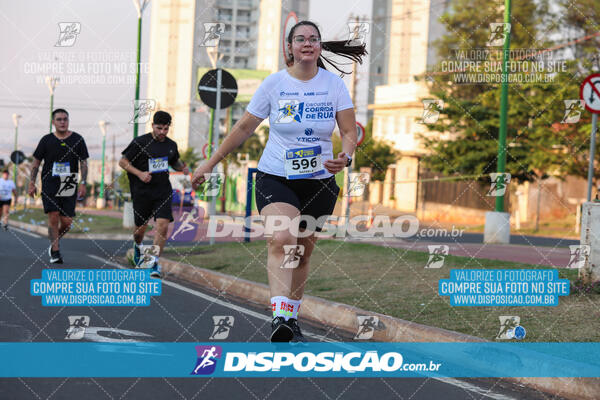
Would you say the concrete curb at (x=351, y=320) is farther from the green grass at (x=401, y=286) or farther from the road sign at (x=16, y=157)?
the road sign at (x=16, y=157)

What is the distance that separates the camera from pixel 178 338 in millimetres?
5793

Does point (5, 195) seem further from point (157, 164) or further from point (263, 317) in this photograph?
point (263, 317)

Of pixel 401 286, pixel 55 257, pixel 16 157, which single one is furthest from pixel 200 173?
pixel 16 157

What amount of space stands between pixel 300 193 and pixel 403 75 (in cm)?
8884

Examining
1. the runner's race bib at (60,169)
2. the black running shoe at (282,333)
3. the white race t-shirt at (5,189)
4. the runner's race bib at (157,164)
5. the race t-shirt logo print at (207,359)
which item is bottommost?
the race t-shirt logo print at (207,359)

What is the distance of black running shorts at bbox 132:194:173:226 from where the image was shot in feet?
30.9

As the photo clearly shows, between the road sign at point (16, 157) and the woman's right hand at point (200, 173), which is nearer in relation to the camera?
the woman's right hand at point (200, 173)

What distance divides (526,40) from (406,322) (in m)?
36.5

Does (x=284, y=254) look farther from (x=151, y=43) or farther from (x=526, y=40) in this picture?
(x=151, y=43)

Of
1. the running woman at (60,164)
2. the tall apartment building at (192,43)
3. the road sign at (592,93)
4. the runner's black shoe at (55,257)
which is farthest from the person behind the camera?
the tall apartment building at (192,43)

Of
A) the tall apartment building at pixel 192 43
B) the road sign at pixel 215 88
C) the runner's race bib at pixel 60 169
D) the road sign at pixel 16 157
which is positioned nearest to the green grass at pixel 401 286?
the runner's race bib at pixel 60 169

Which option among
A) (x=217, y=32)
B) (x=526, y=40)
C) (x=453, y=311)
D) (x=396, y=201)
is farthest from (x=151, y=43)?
(x=453, y=311)

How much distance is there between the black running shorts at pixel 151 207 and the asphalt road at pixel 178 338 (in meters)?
0.85

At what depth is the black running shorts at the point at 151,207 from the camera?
370 inches
